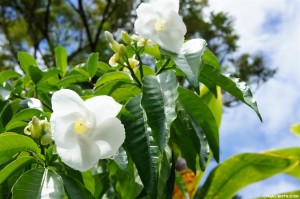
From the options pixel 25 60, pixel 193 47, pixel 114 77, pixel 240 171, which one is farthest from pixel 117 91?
pixel 240 171

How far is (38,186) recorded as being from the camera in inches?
27.4

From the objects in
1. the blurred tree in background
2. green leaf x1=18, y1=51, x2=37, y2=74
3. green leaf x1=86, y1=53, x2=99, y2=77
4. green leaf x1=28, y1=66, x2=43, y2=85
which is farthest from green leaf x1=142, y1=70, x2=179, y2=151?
the blurred tree in background

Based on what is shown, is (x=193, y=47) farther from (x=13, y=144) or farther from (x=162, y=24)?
(x=13, y=144)

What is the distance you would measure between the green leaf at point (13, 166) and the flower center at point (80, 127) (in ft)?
0.32

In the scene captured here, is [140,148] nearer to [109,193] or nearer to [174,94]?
[174,94]

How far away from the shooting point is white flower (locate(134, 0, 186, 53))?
0.87m

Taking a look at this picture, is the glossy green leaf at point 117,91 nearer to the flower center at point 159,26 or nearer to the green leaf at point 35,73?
the flower center at point 159,26

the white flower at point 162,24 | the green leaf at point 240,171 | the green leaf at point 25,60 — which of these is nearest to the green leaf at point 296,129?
the green leaf at point 240,171

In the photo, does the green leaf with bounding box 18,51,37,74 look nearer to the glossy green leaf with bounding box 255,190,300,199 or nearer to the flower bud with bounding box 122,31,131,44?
the flower bud with bounding box 122,31,131,44

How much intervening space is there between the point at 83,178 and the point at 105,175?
1.07ft

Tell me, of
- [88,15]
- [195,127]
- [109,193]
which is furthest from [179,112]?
[88,15]

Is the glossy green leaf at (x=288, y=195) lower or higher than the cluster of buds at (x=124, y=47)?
lower

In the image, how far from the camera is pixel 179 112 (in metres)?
0.90

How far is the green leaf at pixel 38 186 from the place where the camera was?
2.22ft
